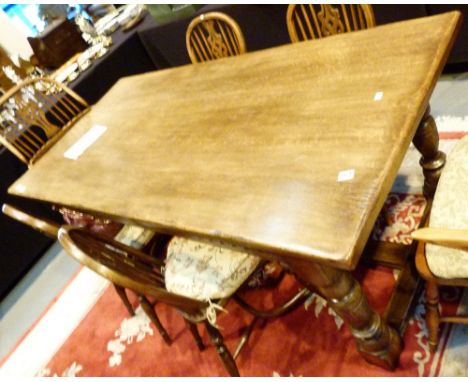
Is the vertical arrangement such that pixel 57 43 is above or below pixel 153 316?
above

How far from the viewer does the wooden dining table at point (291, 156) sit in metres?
→ 0.85

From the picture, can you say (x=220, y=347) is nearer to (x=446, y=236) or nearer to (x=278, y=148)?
(x=278, y=148)

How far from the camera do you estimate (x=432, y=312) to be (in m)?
1.12

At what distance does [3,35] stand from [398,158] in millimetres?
3765

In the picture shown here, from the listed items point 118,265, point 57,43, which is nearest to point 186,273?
point 118,265

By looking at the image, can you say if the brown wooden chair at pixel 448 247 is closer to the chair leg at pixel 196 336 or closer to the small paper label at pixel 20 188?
the chair leg at pixel 196 336

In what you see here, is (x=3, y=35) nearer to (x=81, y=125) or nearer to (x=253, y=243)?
(x=81, y=125)

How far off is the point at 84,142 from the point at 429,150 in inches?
57.3

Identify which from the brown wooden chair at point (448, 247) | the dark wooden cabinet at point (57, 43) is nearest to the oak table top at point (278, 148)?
the brown wooden chair at point (448, 247)

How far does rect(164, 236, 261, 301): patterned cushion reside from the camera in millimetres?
1235

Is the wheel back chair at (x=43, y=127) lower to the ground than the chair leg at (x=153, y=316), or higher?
higher

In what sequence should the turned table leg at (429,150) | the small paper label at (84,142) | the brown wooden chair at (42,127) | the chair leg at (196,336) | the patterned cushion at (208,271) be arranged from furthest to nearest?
the brown wooden chair at (42,127) → the small paper label at (84,142) → the chair leg at (196,336) → the turned table leg at (429,150) → the patterned cushion at (208,271)

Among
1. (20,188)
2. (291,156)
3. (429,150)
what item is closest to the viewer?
(291,156)

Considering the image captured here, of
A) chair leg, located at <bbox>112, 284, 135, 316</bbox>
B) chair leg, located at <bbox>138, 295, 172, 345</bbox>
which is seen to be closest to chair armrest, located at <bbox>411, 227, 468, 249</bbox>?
chair leg, located at <bbox>138, 295, 172, 345</bbox>
